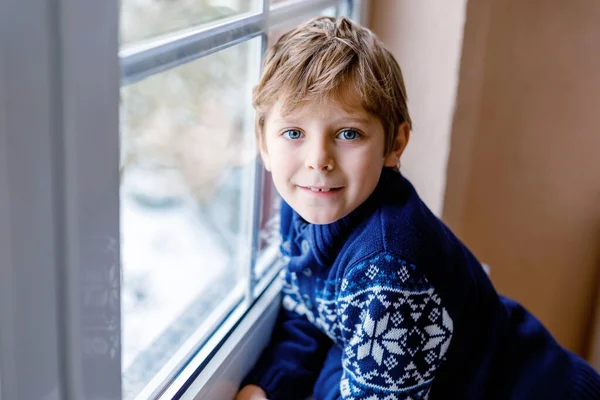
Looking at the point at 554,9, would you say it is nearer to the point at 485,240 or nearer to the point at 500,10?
the point at 500,10

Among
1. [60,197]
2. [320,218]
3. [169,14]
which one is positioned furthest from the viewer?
[320,218]

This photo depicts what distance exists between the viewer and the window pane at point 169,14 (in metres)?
0.69

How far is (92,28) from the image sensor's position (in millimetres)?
511

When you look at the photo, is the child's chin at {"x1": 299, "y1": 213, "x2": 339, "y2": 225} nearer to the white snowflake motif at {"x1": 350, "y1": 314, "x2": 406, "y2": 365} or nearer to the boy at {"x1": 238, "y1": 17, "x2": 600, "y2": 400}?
the boy at {"x1": 238, "y1": 17, "x2": 600, "y2": 400}

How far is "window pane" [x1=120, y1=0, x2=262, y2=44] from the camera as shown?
2.27 ft

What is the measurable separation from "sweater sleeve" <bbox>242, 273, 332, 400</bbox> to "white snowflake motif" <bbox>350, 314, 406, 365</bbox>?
19 centimetres

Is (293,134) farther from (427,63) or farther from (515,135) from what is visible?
(515,135)

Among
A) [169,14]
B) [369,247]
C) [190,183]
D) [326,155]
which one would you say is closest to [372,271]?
[369,247]

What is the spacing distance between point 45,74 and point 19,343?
0.19 m

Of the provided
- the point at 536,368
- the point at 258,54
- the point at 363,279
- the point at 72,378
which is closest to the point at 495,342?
the point at 536,368

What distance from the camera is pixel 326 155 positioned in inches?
33.2

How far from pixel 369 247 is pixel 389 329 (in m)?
0.10

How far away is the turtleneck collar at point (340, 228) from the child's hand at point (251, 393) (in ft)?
0.64

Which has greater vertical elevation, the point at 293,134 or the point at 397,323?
the point at 293,134
